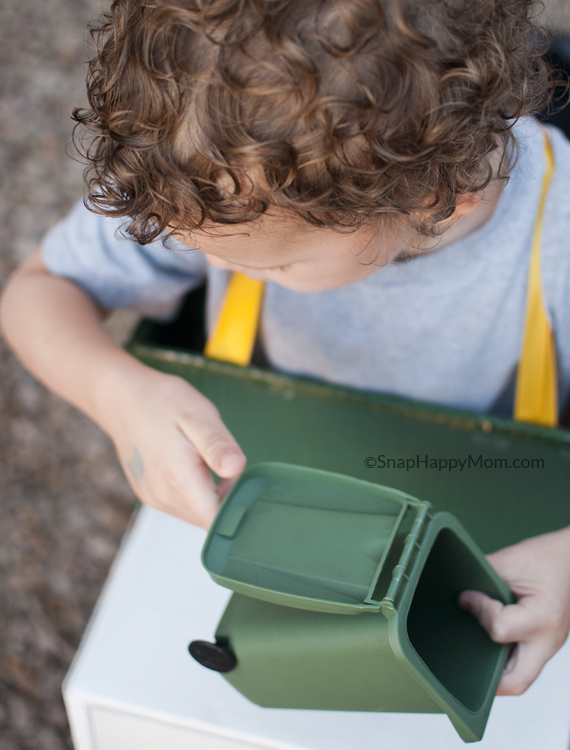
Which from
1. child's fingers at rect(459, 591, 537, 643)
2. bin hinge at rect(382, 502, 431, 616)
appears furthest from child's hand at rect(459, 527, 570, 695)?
bin hinge at rect(382, 502, 431, 616)

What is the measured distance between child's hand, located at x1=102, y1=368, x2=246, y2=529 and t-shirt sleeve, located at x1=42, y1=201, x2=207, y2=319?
6.9 inches

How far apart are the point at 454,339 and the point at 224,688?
1.76ft

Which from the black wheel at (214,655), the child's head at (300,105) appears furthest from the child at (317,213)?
the black wheel at (214,655)

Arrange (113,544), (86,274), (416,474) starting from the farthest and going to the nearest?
(113,544), (86,274), (416,474)

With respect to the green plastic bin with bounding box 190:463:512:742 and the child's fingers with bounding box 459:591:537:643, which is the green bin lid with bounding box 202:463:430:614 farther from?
the child's fingers with bounding box 459:591:537:643

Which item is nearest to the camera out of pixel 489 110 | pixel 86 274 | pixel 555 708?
pixel 489 110

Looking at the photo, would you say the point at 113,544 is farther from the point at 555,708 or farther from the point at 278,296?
the point at 555,708

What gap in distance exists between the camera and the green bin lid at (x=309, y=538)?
0.50 meters

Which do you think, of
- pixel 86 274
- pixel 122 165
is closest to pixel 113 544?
pixel 86 274

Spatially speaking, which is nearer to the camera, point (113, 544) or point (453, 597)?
point (453, 597)

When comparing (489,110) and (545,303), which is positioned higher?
(489,110)

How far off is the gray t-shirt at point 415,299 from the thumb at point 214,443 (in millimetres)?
231

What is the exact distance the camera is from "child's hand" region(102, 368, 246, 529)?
646 mm

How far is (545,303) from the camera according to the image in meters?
0.88
